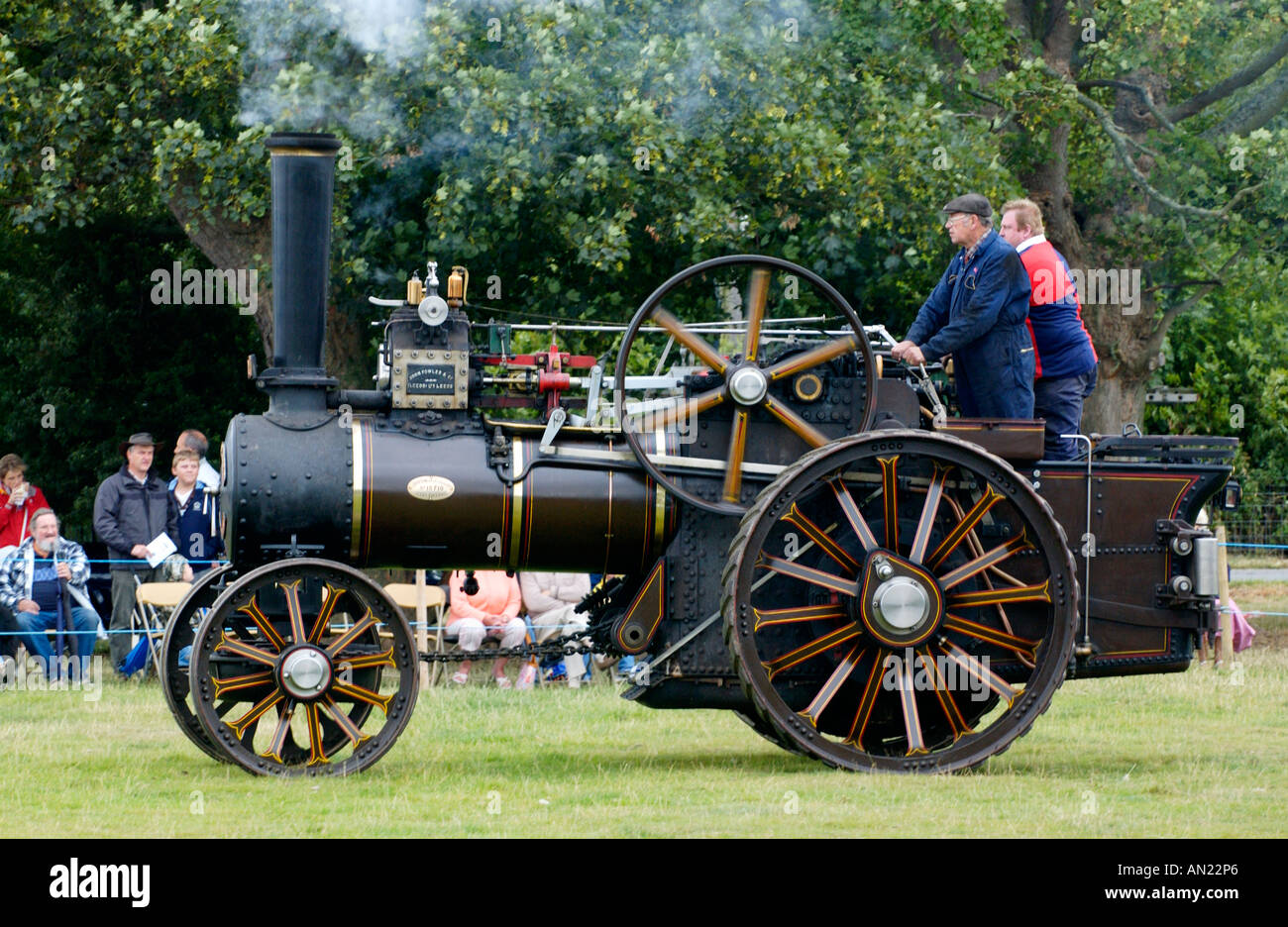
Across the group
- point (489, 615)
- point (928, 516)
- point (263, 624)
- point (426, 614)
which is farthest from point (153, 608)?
point (928, 516)

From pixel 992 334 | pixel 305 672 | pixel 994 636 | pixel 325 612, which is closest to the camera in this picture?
pixel 305 672

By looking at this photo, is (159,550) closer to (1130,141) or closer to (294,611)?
(294,611)

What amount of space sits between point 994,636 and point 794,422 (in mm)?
1269

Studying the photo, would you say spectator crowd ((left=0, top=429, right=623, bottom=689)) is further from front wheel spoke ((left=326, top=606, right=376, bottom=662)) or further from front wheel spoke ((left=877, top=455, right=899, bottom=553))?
front wheel spoke ((left=877, top=455, right=899, bottom=553))

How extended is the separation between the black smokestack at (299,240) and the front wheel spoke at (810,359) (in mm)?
1972

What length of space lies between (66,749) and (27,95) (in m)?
5.68

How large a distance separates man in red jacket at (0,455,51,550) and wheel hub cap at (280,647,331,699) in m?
5.56

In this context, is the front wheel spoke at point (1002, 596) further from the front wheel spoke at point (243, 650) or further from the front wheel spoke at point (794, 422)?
the front wheel spoke at point (243, 650)

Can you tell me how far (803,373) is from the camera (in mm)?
8023

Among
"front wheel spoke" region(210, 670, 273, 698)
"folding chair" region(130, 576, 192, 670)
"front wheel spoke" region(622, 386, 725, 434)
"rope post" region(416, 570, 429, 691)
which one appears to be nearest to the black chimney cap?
"front wheel spoke" region(622, 386, 725, 434)

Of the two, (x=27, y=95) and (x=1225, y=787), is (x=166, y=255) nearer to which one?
(x=27, y=95)

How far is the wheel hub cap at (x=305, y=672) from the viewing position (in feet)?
25.0

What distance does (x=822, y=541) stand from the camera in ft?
25.5

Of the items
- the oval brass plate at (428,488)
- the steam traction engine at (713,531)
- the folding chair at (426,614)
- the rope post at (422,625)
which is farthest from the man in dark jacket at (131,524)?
the oval brass plate at (428,488)
